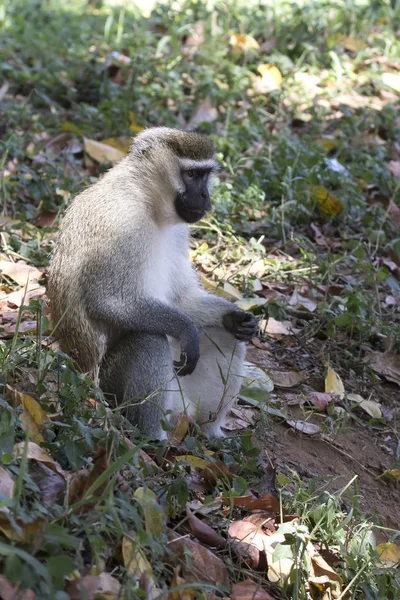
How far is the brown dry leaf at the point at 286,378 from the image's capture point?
4.93 metres

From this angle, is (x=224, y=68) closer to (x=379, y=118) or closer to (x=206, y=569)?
(x=379, y=118)

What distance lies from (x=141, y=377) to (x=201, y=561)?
1.06 metres

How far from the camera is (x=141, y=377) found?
3971 millimetres

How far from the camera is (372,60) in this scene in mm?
8906

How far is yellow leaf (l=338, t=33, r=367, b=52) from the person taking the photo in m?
9.01

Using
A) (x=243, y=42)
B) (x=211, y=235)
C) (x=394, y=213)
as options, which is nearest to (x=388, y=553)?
(x=211, y=235)

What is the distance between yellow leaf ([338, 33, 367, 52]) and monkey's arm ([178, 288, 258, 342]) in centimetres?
511

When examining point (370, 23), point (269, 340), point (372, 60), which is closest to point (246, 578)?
point (269, 340)

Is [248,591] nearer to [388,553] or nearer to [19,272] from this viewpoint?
[388,553]

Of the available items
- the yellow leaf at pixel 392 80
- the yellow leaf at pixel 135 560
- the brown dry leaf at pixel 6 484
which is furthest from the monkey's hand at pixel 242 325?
the yellow leaf at pixel 392 80

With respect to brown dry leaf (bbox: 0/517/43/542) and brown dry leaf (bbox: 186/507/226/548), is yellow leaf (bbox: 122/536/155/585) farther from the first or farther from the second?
brown dry leaf (bbox: 186/507/226/548)

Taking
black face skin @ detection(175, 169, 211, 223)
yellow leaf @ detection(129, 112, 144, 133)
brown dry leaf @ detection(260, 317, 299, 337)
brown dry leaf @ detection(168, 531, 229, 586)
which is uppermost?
black face skin @ detection(175, 169, 211, 223)

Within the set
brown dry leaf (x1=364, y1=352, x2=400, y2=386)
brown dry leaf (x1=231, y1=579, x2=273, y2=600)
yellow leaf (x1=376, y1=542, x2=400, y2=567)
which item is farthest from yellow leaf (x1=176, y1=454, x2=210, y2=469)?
brown dry leaf (x1=364, y1=352, x2=400, y2=386)

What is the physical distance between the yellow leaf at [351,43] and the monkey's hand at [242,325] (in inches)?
209
